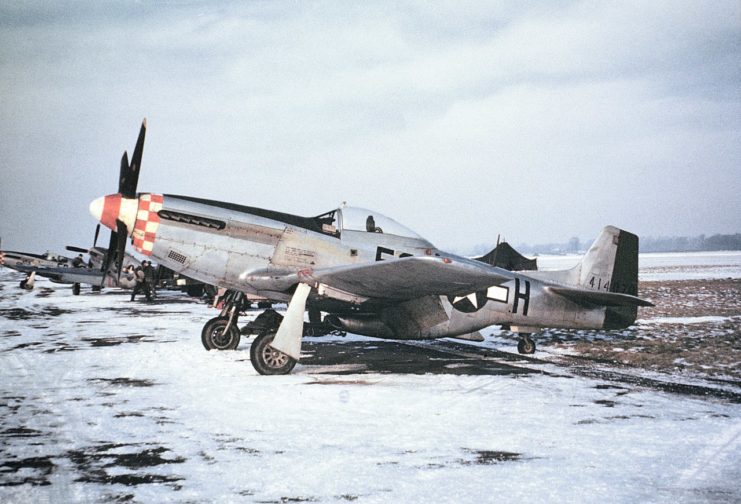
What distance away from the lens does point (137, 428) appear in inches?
187

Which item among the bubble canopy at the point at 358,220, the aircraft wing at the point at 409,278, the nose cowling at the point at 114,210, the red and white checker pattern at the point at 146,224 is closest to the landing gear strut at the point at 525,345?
the aircraft wing at the point at 409,278

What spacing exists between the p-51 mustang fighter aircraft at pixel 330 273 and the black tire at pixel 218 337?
0.06 feet

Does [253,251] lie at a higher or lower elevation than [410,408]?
higher

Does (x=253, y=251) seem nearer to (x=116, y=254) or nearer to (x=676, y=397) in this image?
(x=116, y=254)

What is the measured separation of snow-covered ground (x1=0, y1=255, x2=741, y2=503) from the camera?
3453 mm

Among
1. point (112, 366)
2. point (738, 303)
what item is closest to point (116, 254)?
point (112, 366)

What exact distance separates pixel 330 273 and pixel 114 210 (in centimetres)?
306

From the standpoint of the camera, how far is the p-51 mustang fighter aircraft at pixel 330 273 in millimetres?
7031

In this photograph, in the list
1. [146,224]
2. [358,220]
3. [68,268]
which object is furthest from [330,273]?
[68,268]

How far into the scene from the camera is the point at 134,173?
7.37 m

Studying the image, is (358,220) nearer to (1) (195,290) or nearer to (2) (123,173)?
(2) (123,173)

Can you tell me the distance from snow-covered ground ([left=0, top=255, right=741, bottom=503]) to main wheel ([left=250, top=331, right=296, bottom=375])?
7.2 inches

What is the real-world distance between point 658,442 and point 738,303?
52.2 ft

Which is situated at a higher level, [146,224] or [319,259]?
[146,224]
